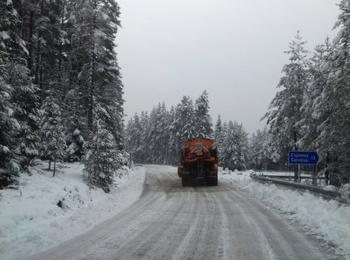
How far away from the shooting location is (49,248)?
27.0ft

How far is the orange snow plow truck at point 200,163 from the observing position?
1080 inches

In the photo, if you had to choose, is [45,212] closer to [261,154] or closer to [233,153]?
[233,153]

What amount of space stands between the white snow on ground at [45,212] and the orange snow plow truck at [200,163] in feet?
31.5

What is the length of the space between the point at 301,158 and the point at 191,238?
429 inches

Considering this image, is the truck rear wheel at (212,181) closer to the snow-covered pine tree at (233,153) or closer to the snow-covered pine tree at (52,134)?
the snow-covered pine tree at (52,134)

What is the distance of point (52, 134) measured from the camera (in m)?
19.0

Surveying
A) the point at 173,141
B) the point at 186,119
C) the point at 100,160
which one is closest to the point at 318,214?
the point at 100,160

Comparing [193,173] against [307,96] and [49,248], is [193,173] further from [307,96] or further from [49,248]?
[49,248]

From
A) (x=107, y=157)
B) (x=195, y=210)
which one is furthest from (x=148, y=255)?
(x=107, y=157)

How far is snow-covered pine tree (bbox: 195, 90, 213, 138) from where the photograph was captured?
69562mm

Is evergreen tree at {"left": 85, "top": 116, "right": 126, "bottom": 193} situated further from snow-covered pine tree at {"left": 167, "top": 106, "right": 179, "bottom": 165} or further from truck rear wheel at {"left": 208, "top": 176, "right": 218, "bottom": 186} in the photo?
snow-covered pine tree at {"left": 167, "top": 106, "right": 179, "bottom": 165}

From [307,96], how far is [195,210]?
69.3ft

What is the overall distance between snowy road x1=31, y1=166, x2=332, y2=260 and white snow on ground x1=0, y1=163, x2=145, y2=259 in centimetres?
51

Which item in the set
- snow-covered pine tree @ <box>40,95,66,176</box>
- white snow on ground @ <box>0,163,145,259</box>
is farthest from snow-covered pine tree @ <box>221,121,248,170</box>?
white snow on ground @ <box>0,163,145,259</box>
